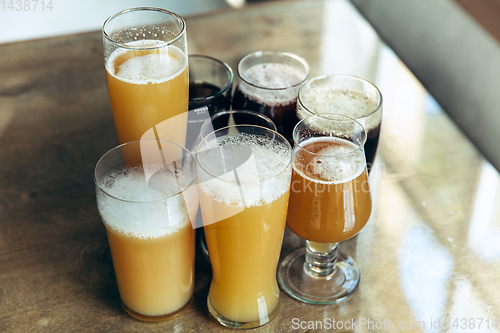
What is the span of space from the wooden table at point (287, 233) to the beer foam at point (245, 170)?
22 centimetres

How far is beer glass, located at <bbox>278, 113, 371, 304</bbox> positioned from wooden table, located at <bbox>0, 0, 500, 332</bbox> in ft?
0.12

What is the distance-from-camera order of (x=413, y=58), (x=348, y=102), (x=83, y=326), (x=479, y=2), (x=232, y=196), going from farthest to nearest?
(x=413, y=58)
(x=479, y=2)
(x=348, y=102)
(x=83, y=326)
(x=232, y=196)

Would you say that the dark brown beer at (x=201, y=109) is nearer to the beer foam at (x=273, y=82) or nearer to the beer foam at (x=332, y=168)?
the beer foam at (x=273, y=82)

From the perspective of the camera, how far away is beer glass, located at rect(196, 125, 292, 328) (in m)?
0.57

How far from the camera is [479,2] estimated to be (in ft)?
3.31

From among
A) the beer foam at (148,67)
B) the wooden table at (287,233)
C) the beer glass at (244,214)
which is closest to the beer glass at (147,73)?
the beer foam at (148,67)

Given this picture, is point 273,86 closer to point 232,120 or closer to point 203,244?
point 232,120

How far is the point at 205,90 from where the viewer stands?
0.84 metres

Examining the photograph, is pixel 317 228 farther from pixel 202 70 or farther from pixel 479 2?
pixel 479 2

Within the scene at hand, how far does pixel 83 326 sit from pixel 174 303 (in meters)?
0.13

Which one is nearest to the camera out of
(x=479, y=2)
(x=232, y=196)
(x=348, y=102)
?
(x=232, y=196)

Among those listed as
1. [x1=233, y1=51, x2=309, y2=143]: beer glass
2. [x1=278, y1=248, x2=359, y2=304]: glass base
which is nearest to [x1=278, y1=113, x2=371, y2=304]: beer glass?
[x1=278, y1=248, x2=359, y2=304]: glass base

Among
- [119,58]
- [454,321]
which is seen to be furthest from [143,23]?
[454,321]

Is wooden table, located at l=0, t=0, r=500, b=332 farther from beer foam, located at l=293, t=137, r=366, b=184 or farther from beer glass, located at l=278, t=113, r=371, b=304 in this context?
beer foam, located at l=293, t=137, r=366, b=184
